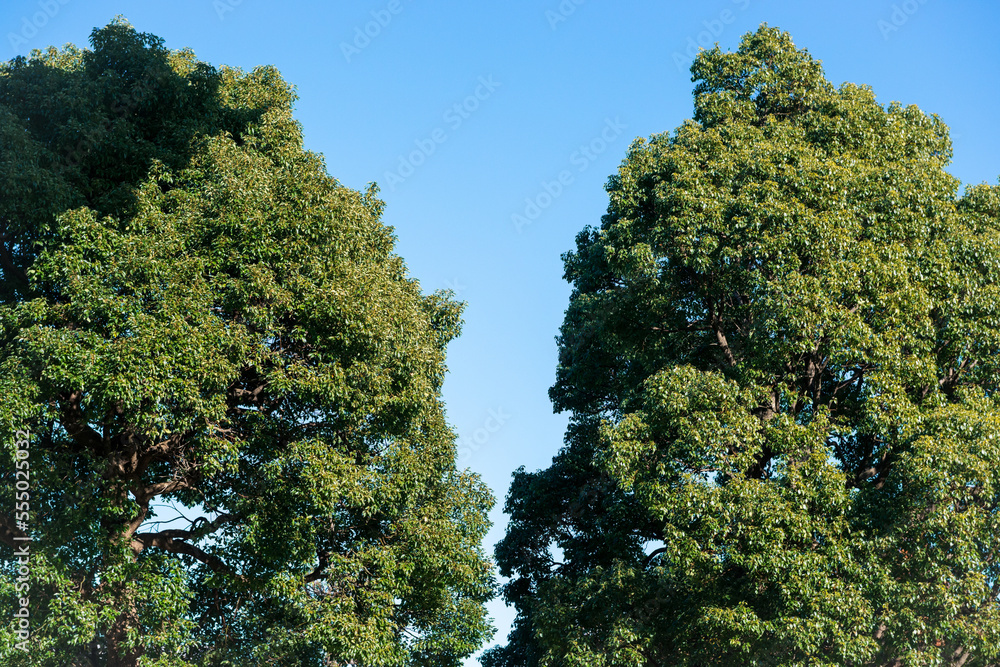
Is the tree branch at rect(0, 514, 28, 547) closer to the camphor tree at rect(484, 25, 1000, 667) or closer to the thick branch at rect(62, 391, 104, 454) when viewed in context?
the thick branch at rect(62, 391, 104, 454)

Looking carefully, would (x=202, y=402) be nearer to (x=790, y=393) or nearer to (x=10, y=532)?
(x=10, y=532)

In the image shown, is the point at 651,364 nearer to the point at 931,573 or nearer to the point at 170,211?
the point at 931,573

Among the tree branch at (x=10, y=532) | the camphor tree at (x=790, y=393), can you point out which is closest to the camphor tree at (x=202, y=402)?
the tree branch at (x=10, y=532)

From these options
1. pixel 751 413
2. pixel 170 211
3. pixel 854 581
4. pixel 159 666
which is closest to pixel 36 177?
pixel 170 211

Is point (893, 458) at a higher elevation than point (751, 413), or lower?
lower

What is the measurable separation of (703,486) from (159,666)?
32.3 ft

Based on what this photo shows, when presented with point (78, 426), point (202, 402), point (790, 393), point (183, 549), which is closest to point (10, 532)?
point (78, 426)

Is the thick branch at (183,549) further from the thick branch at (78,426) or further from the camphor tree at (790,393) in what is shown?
the camphor tree at (790,393)

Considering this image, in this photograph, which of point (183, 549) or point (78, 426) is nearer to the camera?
point (78, 426)

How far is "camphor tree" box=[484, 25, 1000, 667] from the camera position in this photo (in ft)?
50.5

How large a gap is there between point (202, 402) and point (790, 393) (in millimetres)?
11011

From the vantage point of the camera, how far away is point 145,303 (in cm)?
1509

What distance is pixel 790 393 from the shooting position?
17.4 metres

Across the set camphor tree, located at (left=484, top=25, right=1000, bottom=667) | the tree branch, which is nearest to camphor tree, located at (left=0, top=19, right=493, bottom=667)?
the tree branch
